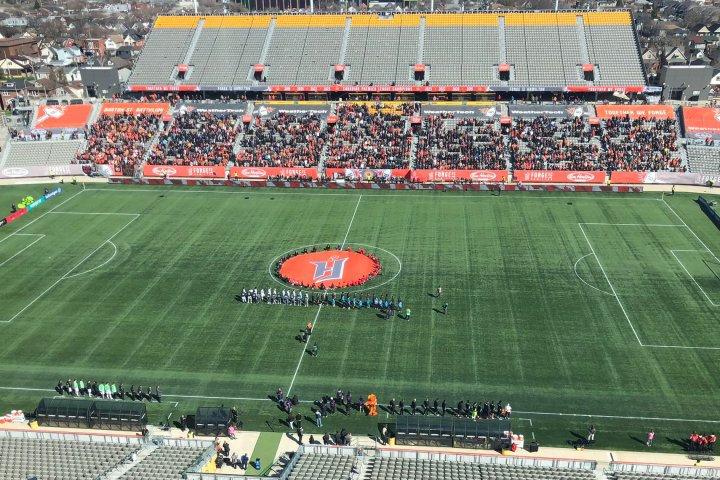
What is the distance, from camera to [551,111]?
77438mm

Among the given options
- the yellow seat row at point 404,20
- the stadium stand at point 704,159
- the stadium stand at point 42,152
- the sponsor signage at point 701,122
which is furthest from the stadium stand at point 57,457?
the yellow seat row at point 404,20

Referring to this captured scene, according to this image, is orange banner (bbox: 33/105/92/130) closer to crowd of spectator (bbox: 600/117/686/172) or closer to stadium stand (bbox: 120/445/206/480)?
stadium stand (bbox: 120/445/206/480)

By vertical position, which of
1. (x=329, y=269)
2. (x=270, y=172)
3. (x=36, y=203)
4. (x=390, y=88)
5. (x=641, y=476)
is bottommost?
(x=641, y=476)

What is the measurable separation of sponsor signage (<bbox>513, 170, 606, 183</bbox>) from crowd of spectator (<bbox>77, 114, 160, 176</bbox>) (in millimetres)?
44700

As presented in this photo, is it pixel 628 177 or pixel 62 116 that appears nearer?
pixel 628 177

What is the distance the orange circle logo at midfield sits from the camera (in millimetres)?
46312

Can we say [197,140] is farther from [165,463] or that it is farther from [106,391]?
[165,463]

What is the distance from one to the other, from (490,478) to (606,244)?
32.2 m

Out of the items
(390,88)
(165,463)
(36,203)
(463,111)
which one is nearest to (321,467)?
(165,463)

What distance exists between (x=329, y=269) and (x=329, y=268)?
0.17 meters

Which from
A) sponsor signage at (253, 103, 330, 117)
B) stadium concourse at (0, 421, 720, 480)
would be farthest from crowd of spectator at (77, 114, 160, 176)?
stadium concourse at (0, 421, 720, 480)

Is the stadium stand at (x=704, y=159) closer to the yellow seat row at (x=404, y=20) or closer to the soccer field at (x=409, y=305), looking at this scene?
the soccer field at (x=409, y=305)

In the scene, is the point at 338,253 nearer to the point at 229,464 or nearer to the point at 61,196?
the point at 229,464

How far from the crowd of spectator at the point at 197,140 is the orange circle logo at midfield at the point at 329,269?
92.9 feet
